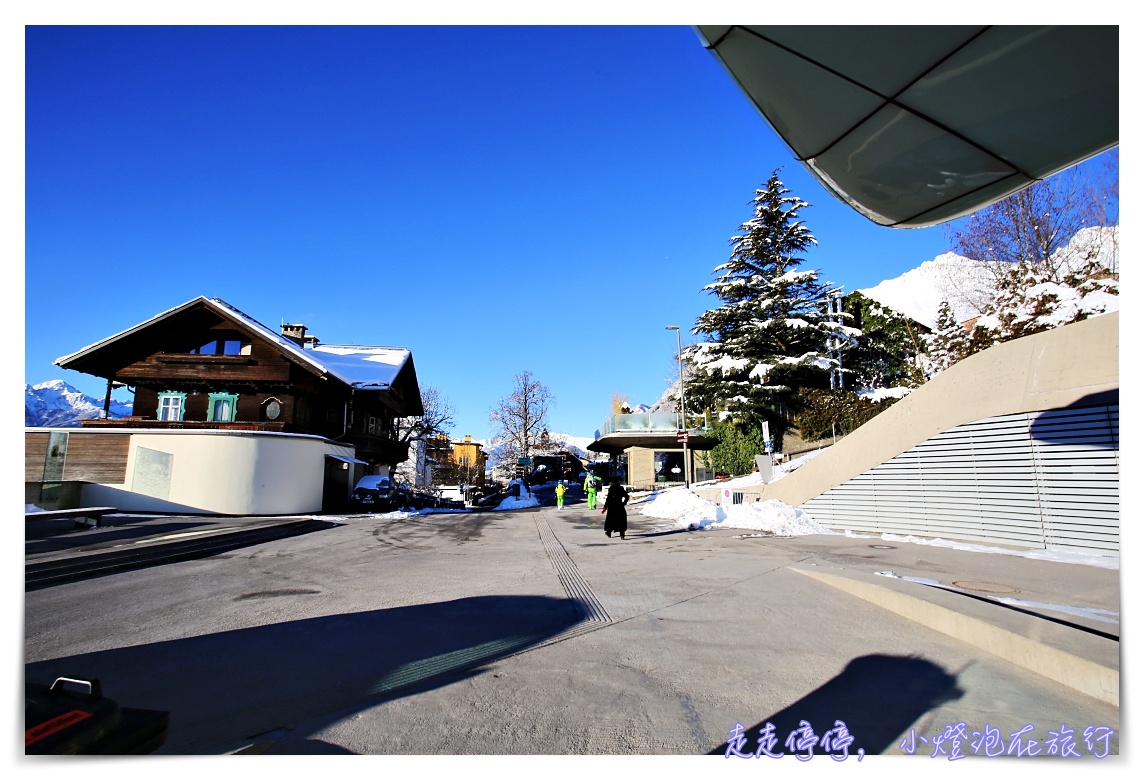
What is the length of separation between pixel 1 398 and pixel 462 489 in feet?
99.2

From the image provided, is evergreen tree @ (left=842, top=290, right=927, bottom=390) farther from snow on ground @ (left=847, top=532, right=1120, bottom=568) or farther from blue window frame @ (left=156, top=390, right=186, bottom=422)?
blue window frame @ (left=156, top=390, right=186, bottom=422)

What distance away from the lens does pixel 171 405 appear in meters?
25.3

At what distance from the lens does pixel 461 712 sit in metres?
3.32

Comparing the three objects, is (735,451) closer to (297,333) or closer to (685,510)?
(685,510)

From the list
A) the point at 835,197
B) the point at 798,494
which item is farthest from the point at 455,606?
the point at 798,494

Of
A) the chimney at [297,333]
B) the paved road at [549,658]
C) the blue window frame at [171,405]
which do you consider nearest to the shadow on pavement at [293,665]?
the paved road at [549,658]

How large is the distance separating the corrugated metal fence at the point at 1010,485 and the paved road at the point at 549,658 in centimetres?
211

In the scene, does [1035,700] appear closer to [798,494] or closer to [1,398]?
[1,398]

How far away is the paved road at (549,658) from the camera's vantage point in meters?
3.12

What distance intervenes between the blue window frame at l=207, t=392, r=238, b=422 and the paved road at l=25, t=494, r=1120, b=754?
19142 mm

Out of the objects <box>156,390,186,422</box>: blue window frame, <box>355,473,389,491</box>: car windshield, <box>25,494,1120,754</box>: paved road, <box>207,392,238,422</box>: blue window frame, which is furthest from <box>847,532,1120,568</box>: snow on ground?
<box>156,390,186,422</box>: blue window frame

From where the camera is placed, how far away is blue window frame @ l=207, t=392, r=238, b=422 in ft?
82.9

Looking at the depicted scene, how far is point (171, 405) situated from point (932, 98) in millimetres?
30195

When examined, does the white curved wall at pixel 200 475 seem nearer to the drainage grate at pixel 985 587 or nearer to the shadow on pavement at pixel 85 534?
the shadow on pavement at pixel 85 534
